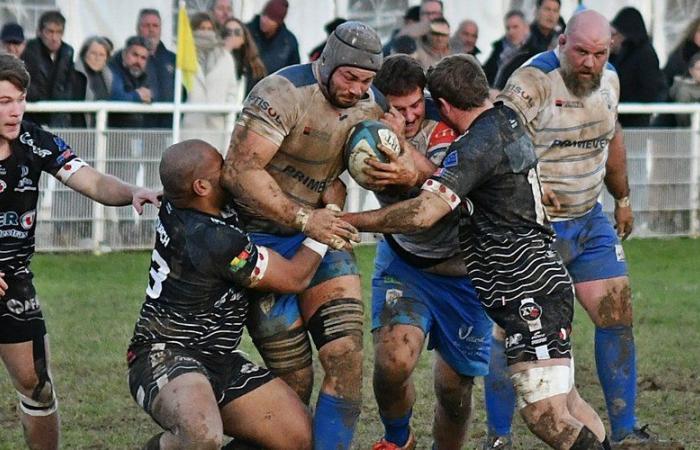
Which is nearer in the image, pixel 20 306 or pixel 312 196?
Result: pixel 312 196

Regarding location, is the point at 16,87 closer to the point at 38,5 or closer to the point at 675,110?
the point at 38,5

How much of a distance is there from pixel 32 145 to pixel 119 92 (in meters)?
7.79

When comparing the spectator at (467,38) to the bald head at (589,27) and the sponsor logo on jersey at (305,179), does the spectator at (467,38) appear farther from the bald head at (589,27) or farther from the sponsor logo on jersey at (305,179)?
the sponsor logo on jersey at (305,179)

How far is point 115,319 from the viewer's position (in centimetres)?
1205

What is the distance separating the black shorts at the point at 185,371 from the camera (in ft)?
22.3

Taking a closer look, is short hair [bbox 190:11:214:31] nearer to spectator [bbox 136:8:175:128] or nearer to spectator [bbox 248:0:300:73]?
spectator [bbox 136:8:175:128]

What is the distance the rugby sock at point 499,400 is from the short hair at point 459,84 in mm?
1655

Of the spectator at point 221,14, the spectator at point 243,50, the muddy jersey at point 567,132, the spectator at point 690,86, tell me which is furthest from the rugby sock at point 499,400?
the spectator at point 690,86

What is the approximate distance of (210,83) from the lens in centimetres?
1588

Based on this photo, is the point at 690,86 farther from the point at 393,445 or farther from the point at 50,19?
the point at 393,445

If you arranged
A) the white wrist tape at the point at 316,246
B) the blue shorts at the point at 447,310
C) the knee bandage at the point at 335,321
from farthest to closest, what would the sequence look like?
1. the blue shorts at the point at 447,310
2. the knee bandage at the point at 335,321
3. the white wrist tape at the point at 316,246

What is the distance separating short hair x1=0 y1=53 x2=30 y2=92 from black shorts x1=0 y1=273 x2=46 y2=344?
3.13ft

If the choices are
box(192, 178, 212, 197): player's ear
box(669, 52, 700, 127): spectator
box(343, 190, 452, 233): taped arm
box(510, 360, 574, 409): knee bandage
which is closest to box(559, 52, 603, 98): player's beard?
box(343, 190, 452, 233): taped arm

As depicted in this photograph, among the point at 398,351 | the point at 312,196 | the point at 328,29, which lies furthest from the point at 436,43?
the point at 312,196
